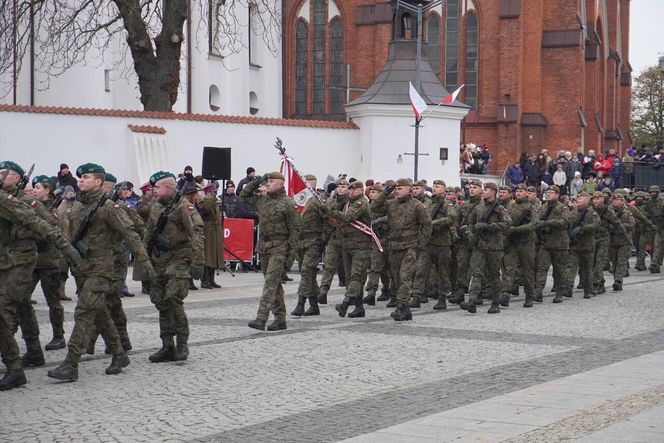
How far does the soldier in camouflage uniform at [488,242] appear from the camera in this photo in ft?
56.4

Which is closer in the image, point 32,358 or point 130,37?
point 32,358

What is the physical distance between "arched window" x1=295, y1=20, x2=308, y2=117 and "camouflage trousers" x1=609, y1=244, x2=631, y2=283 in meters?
30.9

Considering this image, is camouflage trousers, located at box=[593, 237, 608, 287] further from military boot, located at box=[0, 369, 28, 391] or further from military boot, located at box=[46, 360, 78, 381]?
military boot, located at box=[0, 369, 28, 391]

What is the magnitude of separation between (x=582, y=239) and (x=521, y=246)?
2.56 m

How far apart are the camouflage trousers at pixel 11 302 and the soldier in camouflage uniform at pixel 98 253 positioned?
487 millimetres

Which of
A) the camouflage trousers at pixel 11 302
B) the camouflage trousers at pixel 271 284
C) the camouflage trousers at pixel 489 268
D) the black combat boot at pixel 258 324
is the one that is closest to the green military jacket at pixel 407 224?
the camouflage trousers at pixel 489 268

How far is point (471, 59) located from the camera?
2005 inches

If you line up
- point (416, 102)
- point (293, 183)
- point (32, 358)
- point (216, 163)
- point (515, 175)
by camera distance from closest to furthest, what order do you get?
point (32, 358), point (293, 183), point (216, 163), point (416, 102), point (515, 175)

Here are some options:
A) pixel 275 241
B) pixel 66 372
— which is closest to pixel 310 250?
pixel 275 241

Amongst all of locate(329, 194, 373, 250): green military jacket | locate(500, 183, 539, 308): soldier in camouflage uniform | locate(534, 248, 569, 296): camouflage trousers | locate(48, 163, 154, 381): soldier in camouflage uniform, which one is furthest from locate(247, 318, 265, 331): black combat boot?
locate(534, 248, 569, 296): camouflage trousers

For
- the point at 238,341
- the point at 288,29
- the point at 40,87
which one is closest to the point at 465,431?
the point at 238,341

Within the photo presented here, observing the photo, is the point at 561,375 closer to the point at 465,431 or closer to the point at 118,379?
the point at 465,431

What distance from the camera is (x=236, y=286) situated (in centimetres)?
2111

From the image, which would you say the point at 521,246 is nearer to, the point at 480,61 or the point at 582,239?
the point at 582,239
